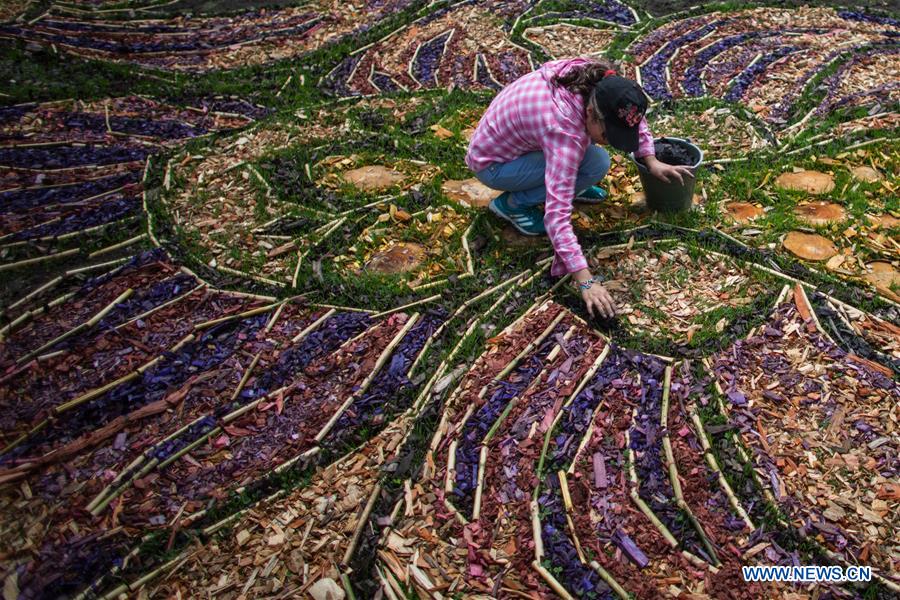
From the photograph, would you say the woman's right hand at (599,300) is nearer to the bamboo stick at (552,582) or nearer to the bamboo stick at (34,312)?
the bamboo stick at (552,582)

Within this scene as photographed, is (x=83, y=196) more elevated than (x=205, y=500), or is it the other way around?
(x=83, y=196)

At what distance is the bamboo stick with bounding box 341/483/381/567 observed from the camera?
2.59 meters

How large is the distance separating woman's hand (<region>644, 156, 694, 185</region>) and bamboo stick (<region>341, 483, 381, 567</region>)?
93.3 inches

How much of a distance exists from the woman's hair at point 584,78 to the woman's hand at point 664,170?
70 centimetres

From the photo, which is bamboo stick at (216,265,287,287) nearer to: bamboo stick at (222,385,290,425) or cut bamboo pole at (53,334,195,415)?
cut bamboo pole at (53,334,195,415)

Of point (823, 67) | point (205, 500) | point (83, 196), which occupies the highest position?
point (823, 67)

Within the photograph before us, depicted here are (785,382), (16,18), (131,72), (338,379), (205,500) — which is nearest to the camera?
(205,500)

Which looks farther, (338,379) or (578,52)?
(578,52)

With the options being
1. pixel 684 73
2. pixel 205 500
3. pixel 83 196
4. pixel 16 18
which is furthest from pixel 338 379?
pixel 16 18

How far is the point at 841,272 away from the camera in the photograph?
3.62 m

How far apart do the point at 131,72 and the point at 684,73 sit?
516 centimetres

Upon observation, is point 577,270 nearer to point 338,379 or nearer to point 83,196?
point 338,379

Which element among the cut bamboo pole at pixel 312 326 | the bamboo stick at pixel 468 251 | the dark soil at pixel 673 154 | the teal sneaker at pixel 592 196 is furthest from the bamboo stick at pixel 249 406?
the dark soil at pixel 673 154

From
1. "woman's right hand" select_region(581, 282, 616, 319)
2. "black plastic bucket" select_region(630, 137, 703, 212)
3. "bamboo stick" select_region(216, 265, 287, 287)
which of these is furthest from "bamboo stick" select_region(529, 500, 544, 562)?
"black plastic bucket" select_region(630, 137, 703, 212)
